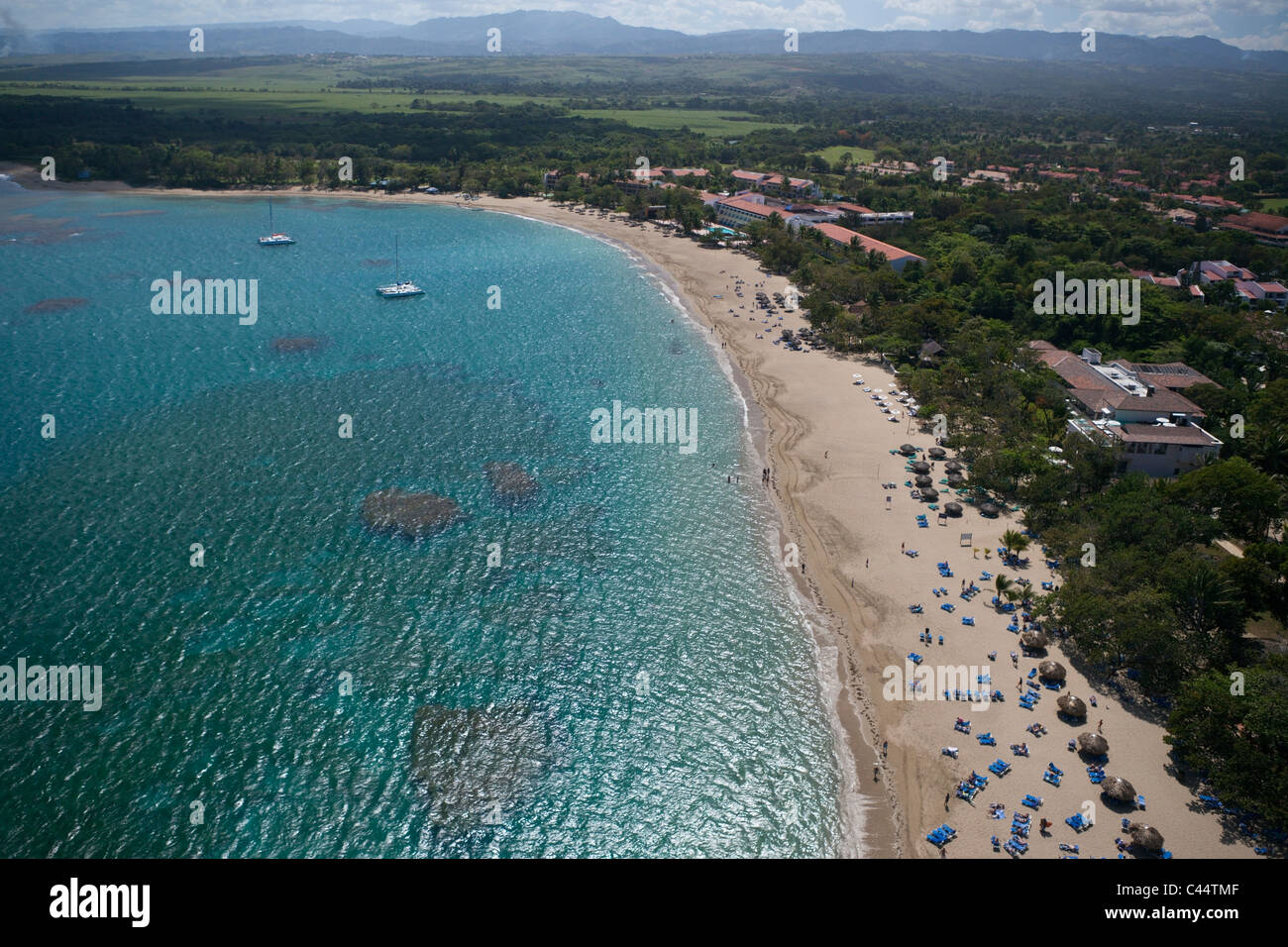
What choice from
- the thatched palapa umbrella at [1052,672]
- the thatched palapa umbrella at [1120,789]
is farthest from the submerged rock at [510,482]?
the thatched palapa umbrella at [1120,789]

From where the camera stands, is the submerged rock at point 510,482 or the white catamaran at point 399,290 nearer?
the submerged rock at point 510,482

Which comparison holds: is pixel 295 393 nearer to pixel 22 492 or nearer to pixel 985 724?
pixel 22 492

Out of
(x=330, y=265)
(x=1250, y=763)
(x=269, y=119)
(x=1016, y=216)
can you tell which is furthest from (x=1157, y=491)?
(x=269, y=119)

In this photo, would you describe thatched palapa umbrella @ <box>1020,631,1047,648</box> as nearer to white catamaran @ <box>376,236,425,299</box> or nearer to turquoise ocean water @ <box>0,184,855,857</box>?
turquoise ocean water @ <box>0,184,855,857</box>

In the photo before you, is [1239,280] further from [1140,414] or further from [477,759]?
[477,759]

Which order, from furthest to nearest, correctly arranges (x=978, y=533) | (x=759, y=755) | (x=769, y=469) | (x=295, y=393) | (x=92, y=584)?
(x=295, y=393), (x=769, y=469), (x=978, y=533), (x=92, y=584), (x=759, y=755)

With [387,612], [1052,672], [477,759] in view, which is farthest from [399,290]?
[1052,672]

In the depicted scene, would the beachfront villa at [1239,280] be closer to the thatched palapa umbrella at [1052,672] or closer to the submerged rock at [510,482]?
the thatched palapa umbrella at [1052,672]
